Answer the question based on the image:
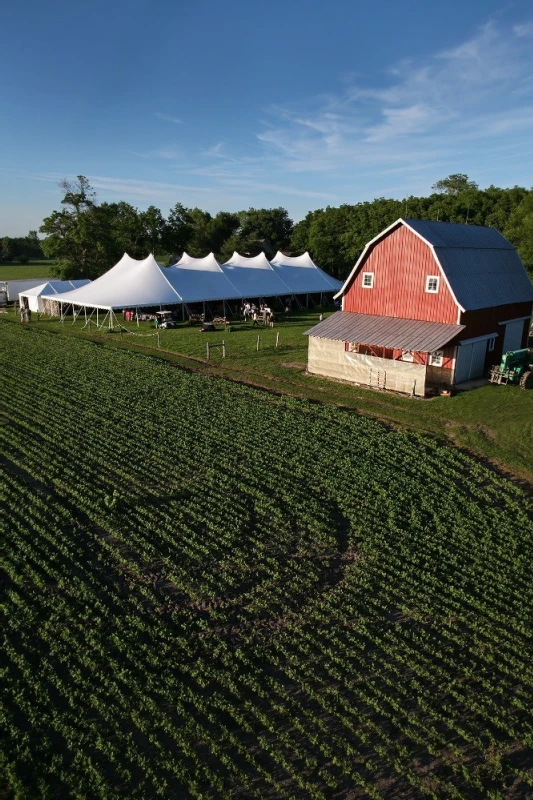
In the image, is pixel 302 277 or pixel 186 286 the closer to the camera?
pixel 186 286

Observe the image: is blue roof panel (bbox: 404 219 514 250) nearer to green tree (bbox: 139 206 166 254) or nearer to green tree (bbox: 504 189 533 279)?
green tree (bbox: 504 189 533 279)

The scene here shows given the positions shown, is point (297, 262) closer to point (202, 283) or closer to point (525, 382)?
point (202, 283)

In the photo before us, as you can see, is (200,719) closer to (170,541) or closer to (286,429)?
(170,541)

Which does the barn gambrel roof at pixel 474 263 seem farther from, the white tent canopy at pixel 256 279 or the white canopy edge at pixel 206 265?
the white canopy edge at pixel 206 265

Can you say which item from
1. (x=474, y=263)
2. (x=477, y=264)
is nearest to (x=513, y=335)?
(x=477, y=264)

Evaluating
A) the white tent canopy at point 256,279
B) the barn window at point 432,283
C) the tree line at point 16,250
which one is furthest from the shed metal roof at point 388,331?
the tree line at point 16,250

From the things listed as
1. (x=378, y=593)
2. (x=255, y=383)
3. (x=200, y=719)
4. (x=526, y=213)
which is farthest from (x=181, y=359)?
(x=526, y=213)
